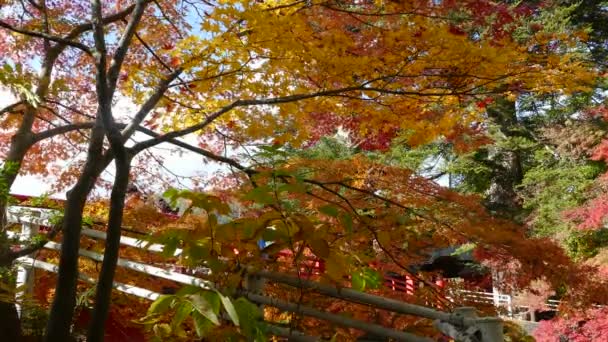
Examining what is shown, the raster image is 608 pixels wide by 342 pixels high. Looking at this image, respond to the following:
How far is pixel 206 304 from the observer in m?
1.21

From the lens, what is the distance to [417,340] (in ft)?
5.74

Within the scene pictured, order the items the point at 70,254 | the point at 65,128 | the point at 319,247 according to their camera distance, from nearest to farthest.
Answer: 1. the point at 319,247
2. the point at 70,254
3. the point at 65,128


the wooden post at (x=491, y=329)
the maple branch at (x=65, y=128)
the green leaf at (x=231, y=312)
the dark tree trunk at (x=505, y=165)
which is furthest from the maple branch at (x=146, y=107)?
the dark tree trunk at (x=505, y=165)

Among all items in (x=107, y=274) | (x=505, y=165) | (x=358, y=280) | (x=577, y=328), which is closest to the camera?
(x=358, y=280)

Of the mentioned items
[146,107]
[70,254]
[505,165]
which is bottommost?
[70,254]

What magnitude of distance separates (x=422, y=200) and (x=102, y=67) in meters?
2.63

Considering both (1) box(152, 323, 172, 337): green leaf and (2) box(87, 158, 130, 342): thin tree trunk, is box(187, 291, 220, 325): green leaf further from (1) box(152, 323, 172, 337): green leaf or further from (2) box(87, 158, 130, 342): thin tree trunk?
(2) box(87, 158, 130, 342): thin tree trunk

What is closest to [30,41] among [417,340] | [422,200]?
[422,200]

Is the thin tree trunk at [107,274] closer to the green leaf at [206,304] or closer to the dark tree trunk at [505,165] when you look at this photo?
the green leaf at [206,304]

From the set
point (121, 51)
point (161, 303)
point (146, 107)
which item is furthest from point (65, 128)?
→ point (161, 303)

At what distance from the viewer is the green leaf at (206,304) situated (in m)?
1.17

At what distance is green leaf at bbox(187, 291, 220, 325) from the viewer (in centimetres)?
117

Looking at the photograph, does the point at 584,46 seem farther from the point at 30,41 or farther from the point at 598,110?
the point at 30,41

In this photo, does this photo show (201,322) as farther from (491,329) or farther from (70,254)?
(70,254)
